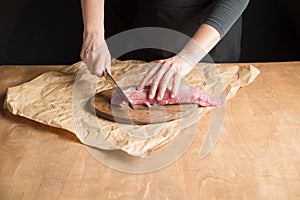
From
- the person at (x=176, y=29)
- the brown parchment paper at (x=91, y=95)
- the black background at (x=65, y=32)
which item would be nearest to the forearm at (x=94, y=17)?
the person at (x=176, y=29)

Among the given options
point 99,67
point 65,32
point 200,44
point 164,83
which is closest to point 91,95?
point 99,67

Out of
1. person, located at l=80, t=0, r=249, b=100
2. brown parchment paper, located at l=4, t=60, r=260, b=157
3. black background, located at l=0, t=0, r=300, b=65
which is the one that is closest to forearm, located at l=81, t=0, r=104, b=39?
person, located at l=80, t=0, r=249, b=100

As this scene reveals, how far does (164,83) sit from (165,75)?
0.02m

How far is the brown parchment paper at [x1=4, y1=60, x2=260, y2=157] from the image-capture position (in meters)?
0.98

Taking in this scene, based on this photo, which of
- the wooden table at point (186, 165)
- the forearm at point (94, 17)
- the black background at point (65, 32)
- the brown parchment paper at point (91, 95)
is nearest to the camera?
the wooden table at point (186, 165)

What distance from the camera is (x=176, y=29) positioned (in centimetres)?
138

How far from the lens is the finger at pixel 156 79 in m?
1.08

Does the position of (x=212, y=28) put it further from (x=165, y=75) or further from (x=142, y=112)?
(x=142, y=112)

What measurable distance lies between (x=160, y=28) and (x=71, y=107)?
1.39 ft

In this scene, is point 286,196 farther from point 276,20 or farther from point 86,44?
point 276,20

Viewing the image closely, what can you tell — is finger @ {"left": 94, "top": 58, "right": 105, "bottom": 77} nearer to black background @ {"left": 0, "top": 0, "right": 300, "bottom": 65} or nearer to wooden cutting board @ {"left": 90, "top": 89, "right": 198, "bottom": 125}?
wooden cutting board @ {"left": 90, "top": 89, "right": 198, "bottom": 125}

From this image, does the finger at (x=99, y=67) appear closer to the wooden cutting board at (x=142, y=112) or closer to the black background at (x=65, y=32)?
the wooden cutting board at (x=142, y=112)

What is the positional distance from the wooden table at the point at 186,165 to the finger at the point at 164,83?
0.35ft

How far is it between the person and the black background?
0.44 metres
